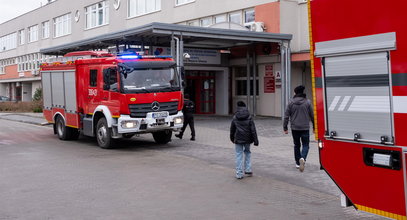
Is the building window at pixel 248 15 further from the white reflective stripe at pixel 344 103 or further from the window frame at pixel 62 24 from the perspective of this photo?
the window frame at pixel 62 24

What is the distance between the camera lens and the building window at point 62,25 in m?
43.9

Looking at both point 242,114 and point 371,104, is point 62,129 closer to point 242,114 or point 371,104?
point 242,114

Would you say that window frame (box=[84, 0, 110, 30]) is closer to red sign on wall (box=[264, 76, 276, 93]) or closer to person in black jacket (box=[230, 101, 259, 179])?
red sign on wall (box=[264, 76, 276, 93])

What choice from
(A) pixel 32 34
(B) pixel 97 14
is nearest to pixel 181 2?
(B) pixel 97 14

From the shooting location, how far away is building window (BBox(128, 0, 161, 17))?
31917 millimetres

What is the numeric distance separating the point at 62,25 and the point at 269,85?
27.7 metres

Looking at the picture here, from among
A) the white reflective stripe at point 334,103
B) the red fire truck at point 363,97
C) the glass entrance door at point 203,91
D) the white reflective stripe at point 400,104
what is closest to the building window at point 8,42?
the glass entrance door at point 203,91

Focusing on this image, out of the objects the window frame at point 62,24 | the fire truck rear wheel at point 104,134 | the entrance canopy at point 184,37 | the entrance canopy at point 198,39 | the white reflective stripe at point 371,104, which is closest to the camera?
the white reflective stripe at point 371,104

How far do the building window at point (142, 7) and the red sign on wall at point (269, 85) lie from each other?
1069cm

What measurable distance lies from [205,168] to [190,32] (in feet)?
33.9

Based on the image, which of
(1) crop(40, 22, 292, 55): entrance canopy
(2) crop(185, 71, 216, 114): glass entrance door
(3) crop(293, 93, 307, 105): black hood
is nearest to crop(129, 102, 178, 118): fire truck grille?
(3) crop(293, 93, 307, 105): black hood

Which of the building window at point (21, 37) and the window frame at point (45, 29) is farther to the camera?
the building window at point (21, 37)

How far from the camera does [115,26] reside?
118ft

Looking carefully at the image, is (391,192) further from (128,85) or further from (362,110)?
(128,85)
